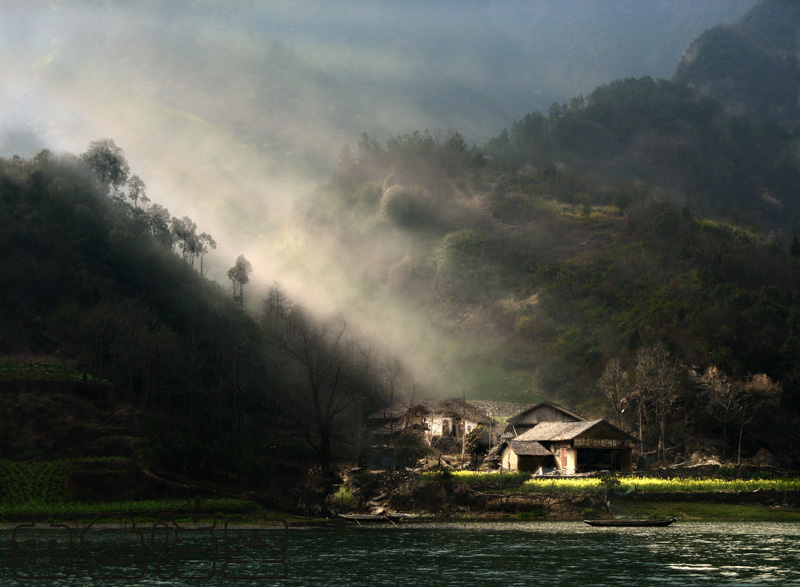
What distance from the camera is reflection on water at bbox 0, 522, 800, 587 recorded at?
31.0 meters

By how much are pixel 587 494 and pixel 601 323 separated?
7514 centimetres

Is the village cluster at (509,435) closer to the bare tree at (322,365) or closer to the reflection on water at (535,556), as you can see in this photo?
the bare tree at (322,365)

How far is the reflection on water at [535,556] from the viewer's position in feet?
102

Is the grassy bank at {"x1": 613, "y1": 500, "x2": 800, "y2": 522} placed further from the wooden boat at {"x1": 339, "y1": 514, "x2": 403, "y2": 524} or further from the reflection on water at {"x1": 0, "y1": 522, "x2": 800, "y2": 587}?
the wooden boat at {"x1": 339, "y1": 514, "x2": 403, "y2": 524}

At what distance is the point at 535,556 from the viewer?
123 ft

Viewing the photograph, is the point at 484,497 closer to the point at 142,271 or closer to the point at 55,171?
the point at 142,271

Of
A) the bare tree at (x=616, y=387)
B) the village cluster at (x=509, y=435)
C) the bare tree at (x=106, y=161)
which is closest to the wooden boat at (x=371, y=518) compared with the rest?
the village cluster at (x=509, y=435)

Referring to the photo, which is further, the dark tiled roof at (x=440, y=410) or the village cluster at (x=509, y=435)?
the dark tiled roof at (x=440, y=410)

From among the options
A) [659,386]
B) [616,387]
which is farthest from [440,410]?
[659,386]

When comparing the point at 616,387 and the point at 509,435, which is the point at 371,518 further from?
the point at 616,387

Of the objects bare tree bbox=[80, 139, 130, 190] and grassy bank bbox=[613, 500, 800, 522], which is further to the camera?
bare tree bbox=[80, 139, 130, 190]

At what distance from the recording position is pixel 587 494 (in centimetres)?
6144

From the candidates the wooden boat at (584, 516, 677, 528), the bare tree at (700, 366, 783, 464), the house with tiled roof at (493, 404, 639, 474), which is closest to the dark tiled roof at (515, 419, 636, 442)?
the house with tiled roof at (493, 404, 639, 474)

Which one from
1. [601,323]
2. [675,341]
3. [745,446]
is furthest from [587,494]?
[601,323]
